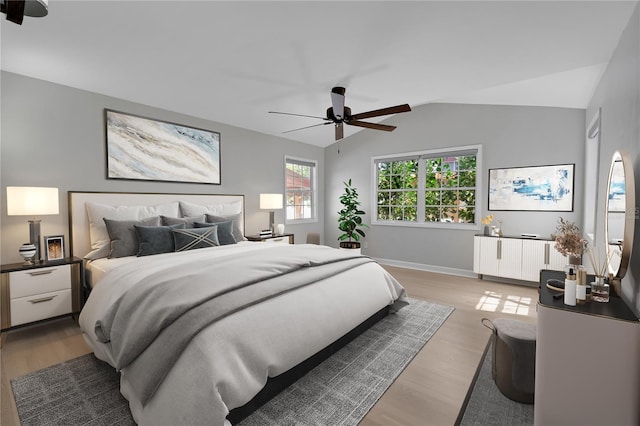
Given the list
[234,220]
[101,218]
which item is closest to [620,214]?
[234,220]

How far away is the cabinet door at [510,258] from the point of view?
Answer: 14.0 ft

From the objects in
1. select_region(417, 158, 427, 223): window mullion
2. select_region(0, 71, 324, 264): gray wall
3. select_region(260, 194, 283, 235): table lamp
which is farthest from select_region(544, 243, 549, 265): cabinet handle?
select_region(0, 71, 324, 264): gray wall

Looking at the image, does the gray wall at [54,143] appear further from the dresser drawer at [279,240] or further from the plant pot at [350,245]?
the plant pot at [350,245]

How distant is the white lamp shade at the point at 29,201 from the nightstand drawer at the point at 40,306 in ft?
2.52

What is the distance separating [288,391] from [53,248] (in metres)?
2.79

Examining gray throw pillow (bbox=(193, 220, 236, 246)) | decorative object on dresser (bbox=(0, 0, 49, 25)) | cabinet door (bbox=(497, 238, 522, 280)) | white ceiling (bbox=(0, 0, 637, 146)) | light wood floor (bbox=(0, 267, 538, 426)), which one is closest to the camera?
decorative object on dresser (bbox=(0, 0, 49, 25))

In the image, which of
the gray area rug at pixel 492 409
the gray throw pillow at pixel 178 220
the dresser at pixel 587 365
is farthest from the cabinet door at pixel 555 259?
the gray throw pillow at pixel 178 220

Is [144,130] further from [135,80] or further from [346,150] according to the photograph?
[346,150]

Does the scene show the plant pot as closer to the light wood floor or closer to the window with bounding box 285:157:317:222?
the window with bounding box 285:157:317:222

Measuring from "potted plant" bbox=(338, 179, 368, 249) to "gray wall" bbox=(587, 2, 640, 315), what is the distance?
3657 millimetres

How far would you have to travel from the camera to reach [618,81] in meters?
2.22

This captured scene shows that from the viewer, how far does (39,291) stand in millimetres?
2762

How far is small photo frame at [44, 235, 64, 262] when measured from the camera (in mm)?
2975

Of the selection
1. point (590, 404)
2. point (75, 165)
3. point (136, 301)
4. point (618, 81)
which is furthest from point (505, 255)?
point (75, 165)
